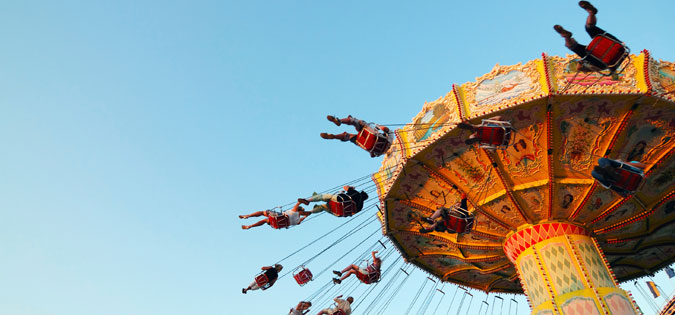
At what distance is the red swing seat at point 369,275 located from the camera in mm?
14266

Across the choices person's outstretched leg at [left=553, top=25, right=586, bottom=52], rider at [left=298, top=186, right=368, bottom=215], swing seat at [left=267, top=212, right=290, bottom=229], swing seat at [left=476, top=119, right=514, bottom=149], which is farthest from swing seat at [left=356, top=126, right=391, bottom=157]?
person's outstretched leg at [left=553, top=25, right=586, bottom=52]

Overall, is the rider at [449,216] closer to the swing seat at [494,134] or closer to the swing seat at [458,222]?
the swing seat at [458,222]

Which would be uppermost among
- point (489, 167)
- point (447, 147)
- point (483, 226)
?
point (447, 147)

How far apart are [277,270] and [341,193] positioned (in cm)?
341

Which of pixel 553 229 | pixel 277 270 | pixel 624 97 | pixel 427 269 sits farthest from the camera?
pixel 427 269

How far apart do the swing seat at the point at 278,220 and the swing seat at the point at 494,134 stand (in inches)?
204

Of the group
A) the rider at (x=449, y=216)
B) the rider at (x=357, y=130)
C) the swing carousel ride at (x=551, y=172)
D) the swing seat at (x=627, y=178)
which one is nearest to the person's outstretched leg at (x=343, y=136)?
the rider at (x=357, y=130)

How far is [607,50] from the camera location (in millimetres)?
9039

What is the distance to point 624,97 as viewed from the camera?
10258 mm

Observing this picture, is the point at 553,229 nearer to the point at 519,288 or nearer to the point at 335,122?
the point at 519,288

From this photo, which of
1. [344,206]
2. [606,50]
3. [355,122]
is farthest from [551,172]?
[344,206]

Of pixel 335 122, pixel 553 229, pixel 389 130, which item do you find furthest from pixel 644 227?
pixel 335 122

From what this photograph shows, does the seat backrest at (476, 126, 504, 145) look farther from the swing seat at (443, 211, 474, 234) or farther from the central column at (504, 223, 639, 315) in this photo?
the central column at (504, 223, 639, 315)

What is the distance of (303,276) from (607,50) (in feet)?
32.1
